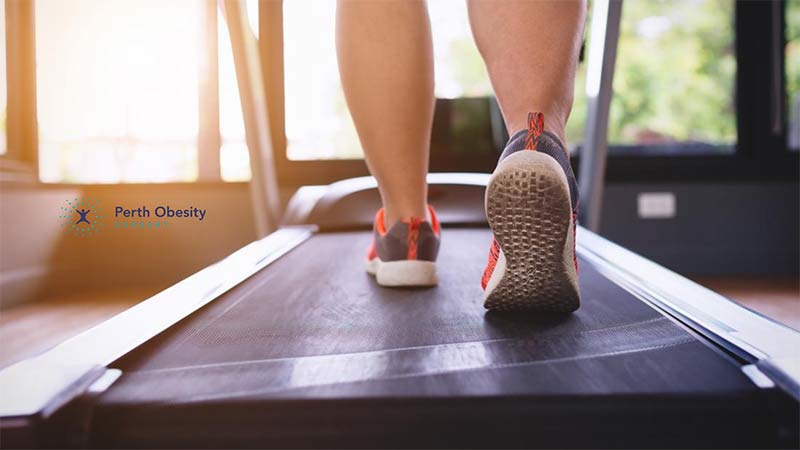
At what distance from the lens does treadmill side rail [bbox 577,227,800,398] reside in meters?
0.62

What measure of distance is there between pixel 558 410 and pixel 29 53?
2390 mm

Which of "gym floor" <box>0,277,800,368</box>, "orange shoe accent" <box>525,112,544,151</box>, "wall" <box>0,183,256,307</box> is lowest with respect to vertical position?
"gym floor" <box>0,277,800,368</box>

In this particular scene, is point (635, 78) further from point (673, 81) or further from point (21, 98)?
point (21, 98)

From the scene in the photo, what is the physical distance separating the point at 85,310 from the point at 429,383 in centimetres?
184

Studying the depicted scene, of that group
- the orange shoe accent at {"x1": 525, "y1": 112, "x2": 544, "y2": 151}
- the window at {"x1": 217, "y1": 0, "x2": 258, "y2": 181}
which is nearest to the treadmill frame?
the orange shoe accent at {"x1": 525, "y1": 112, "x2": 544, "y2": 151}

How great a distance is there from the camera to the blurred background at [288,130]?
7.62 feet

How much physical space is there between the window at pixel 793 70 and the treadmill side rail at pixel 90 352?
2805 millimetres

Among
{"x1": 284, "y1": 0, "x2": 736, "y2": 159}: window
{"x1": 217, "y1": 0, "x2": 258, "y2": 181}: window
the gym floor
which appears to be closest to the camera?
the gym floor

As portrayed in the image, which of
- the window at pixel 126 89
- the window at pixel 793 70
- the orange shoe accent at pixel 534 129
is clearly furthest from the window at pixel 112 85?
the window at pixel 793 70

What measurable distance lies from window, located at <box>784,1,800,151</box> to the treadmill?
2.43 m

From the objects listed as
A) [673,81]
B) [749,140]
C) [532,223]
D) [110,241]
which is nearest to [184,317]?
[532,223]

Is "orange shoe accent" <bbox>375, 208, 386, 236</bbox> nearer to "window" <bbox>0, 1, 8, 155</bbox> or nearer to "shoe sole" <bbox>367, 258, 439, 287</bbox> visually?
"shoe sole" <bbox>367, 258, 439, 287</bbox>

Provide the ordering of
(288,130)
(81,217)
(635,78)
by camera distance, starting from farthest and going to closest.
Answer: (635,78), (288,130), (81,217)

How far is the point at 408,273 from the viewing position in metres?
1.09
